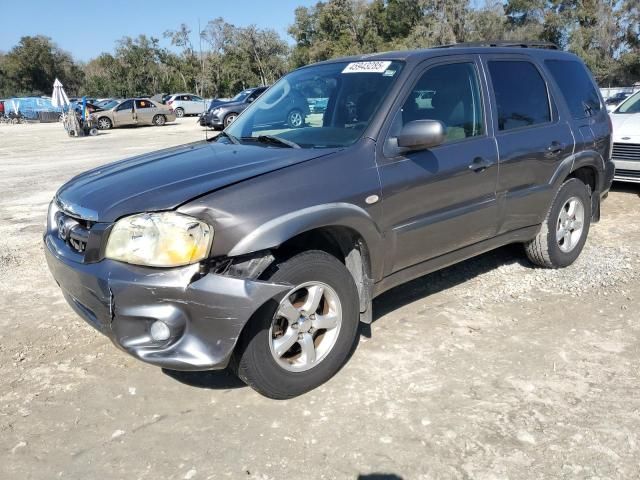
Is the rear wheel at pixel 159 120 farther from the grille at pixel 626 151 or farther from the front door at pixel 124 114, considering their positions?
the grille at pixel 626 151

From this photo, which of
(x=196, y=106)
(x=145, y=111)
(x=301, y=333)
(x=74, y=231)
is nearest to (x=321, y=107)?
(x=301, y=333)

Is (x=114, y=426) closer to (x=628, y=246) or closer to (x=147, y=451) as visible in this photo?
(x=147, y=451)

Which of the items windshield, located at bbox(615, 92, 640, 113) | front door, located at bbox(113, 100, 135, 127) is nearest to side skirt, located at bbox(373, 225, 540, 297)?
windshield, located at bbox(615, 92, 640, 113)

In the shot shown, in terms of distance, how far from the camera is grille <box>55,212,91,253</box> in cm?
300

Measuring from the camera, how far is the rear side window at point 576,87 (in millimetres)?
4777

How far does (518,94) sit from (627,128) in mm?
4255

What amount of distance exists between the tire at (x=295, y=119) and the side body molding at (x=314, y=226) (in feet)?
3.27

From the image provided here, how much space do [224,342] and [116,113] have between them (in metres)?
29.1

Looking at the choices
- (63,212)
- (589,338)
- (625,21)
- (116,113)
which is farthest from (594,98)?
(625,21)

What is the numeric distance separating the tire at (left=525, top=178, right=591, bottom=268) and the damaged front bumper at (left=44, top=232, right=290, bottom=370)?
9.24 ft

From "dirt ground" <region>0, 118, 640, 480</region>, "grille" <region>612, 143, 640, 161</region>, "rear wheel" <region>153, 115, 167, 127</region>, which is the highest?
"rear wheel" <region>153, 115, 167, 127</region>

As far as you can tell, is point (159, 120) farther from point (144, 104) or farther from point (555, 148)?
point (555, 148)

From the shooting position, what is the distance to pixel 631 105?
8.63 metres

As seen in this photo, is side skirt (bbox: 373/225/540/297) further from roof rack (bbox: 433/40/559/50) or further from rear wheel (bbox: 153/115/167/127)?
rear wheel (bbox: 153/115/167/127)
